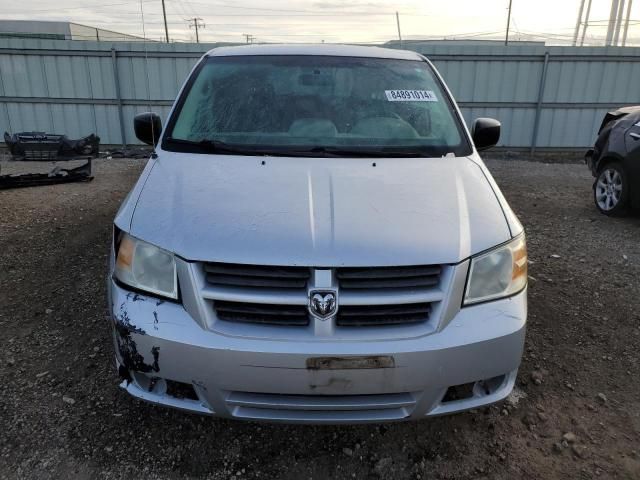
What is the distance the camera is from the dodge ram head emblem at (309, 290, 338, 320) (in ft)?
6.11

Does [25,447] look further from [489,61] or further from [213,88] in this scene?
[489,61]

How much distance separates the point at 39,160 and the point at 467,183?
8334 millimetres

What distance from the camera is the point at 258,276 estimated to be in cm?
191

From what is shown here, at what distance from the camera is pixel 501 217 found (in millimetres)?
2234

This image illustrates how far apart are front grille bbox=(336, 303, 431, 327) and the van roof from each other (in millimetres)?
2092

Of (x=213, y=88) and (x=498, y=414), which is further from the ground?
(x=213, y=88)

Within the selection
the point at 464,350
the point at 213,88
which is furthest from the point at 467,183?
the point at 213,88

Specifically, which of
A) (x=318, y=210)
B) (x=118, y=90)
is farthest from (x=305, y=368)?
(x=118, y=90)

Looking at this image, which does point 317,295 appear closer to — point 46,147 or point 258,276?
point 258,276

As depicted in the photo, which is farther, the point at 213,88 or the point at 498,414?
the point at 213,88

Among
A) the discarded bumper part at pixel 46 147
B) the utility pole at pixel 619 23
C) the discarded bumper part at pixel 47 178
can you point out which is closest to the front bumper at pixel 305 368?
the discarded bumper part at pixel 47 178

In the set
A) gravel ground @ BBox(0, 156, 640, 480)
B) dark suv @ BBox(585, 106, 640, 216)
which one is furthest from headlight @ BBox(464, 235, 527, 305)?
dark suv @ BBox(585, 106, 640, 216)

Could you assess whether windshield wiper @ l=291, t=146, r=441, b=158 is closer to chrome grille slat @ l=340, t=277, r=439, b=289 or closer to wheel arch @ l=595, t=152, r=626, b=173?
chrome grille slat @ l=340, t=277, r=439, b=289

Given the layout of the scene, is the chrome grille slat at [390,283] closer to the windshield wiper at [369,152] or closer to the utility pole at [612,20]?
the windshield wiper at [369,152]
